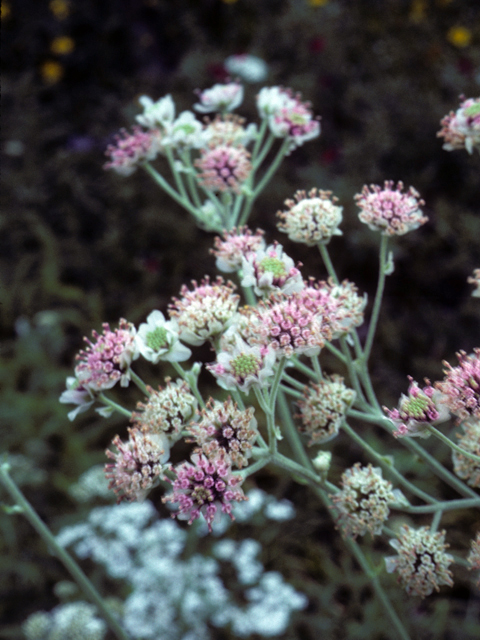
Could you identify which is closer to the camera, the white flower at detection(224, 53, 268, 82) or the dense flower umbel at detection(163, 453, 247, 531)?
the dense flower umbel at detection(163, 453, 247, 531)

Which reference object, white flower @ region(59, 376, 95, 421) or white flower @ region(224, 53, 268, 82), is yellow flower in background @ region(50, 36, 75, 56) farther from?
white flower @ region(59, 376, 95, 421)

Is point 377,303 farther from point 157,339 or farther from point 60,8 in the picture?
point 60,8

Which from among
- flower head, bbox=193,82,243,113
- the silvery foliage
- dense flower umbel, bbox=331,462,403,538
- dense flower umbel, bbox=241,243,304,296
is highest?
flower head, bbox=193,82,243,113

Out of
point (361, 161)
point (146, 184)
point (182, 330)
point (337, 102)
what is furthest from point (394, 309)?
point (182, 330)

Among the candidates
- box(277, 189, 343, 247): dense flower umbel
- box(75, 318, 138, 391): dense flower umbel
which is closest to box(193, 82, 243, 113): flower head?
box(277, 189, 343, 247): dense flower umbel

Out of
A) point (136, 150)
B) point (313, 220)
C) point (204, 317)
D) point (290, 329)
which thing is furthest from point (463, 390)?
point (136, 150)

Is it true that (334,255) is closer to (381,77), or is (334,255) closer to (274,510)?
(381,77)
